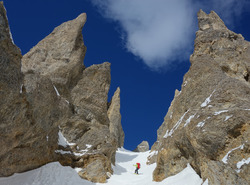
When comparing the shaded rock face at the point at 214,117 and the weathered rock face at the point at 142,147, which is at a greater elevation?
the shaded rock face at the point at 214,117

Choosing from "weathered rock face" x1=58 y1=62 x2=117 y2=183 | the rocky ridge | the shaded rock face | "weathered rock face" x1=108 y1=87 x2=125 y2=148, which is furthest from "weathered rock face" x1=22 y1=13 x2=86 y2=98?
"weathered rock face" x1=108 y1=87 x2=125 y2=148

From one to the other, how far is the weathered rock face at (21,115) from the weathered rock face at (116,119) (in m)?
37.4

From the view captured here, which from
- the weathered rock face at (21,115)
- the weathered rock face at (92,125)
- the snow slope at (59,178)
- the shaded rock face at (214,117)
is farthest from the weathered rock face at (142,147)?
the weathered rock face at (21,115)

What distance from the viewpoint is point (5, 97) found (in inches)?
463

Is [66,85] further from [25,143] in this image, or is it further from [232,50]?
[232,50]

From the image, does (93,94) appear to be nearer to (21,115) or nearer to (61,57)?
(61,57)

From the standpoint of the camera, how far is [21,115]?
1376 cm

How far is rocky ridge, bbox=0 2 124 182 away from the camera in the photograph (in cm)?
1253

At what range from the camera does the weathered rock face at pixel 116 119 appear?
57.9 metres

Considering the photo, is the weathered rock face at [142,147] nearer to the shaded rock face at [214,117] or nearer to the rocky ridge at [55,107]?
the rocky ridge at [55,107]

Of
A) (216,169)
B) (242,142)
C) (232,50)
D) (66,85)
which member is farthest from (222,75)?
(66,85)

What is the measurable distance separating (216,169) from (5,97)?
10994 millimetres

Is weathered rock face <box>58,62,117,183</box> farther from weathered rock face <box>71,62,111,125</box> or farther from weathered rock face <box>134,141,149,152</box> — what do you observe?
weathered rock face <box>134,141,149,152</box>

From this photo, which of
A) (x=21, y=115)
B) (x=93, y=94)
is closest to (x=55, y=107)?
(x=21, y=115)
